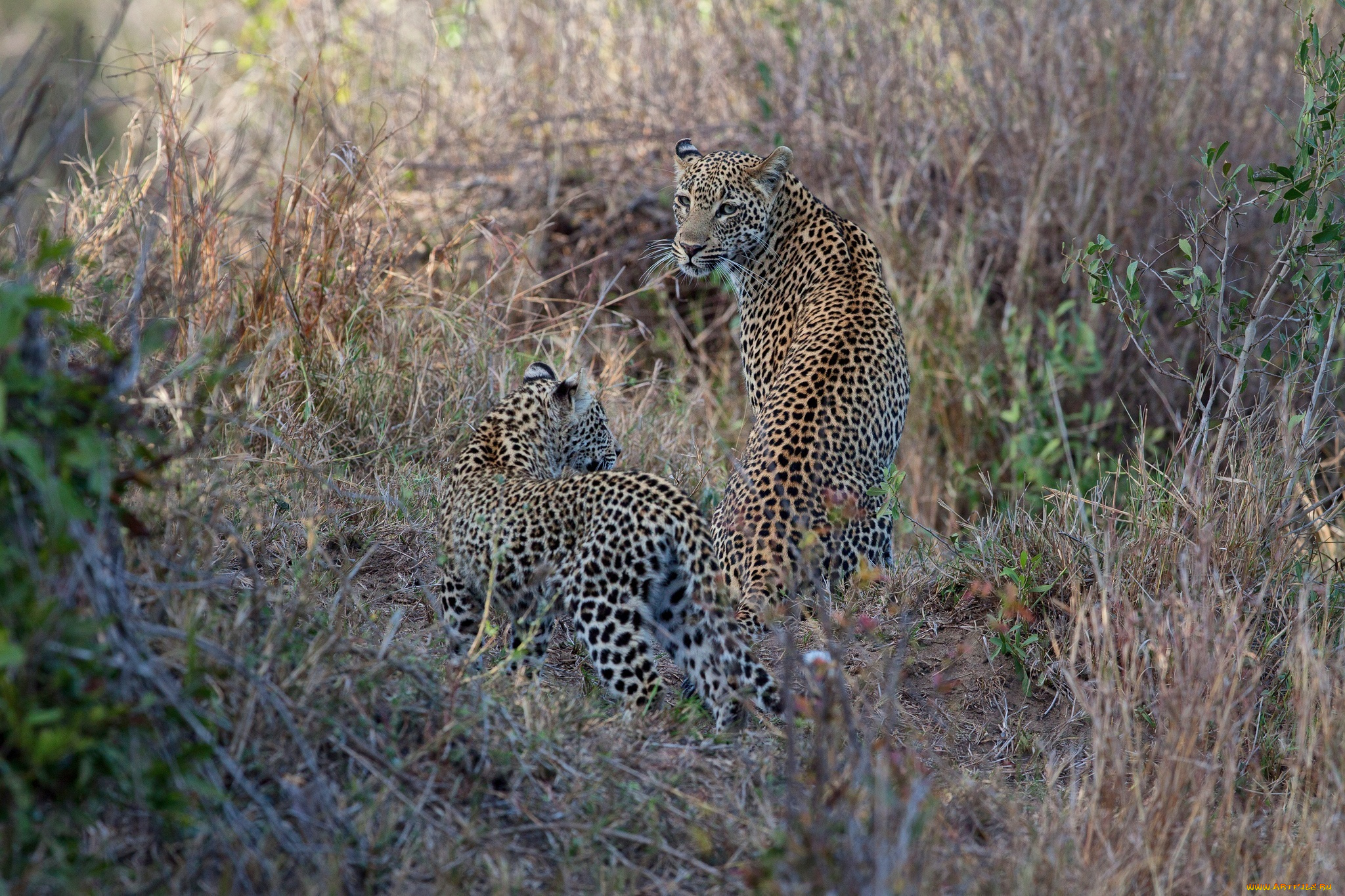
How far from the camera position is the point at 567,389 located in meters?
5.57

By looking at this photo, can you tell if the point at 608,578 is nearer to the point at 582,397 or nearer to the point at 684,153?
the point at 582,397

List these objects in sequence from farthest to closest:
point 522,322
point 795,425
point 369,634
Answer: point 522,322, point 795,425, point 369,634

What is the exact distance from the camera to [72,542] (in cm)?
289

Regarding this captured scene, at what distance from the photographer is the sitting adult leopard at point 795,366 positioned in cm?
553

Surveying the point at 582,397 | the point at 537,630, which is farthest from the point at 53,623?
the point at 582,397

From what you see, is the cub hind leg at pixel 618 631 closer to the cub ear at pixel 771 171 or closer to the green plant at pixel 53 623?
the green plant at pixel 53 623

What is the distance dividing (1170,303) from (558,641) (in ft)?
19.7

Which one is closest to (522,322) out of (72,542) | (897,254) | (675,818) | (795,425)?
(795,425)

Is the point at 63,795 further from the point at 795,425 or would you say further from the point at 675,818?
the point at 795,425

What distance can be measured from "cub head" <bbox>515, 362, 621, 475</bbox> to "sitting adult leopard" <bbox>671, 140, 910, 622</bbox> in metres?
0.60

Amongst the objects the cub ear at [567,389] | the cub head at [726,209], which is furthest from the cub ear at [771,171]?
the cub ear at [567,389]

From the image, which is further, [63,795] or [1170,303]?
[1170,303]

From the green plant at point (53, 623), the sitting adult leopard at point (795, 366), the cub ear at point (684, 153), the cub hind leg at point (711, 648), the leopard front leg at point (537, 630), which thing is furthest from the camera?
the cub ear at point (684, 153)

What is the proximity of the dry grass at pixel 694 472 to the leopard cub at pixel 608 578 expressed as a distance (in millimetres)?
178
